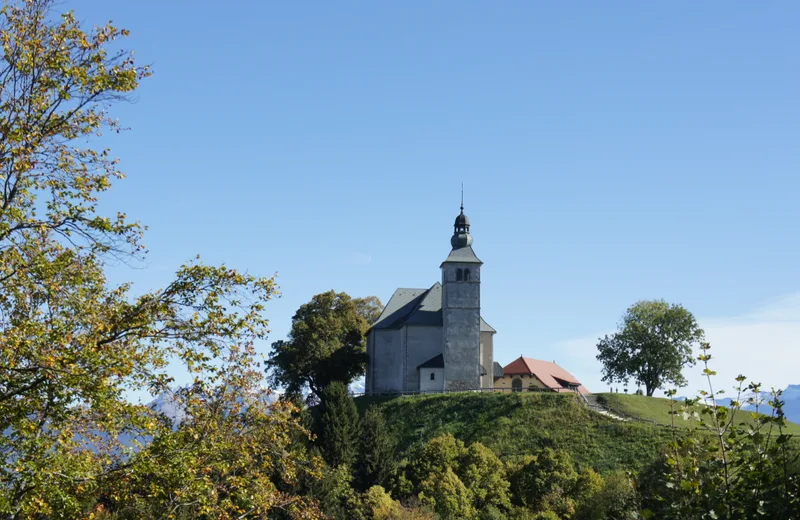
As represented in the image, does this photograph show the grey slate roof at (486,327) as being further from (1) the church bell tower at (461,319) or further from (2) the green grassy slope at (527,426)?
(2) the green grassy slope at (527,426)

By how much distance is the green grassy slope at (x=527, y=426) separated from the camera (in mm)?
51531

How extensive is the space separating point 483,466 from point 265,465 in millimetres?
28499

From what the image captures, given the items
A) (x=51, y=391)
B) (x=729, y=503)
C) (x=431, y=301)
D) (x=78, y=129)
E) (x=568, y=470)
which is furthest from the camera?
(x=431, y=301)

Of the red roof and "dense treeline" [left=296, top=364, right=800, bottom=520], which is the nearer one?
"dense treeline" [left=296, top=364, right=800, bottom=520]

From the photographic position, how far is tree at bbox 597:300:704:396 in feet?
241

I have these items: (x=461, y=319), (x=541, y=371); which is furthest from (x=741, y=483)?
(x=541, y=371)

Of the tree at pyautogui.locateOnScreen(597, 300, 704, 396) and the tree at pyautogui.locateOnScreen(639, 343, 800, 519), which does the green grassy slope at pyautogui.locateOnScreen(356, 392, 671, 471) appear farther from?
the tree at pyautogui.locateOnScreen(639, 343, 800, 519)

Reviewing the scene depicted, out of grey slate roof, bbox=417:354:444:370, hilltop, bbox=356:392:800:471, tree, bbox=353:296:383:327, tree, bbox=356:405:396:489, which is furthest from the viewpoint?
tree, bbox=353:296:383:327

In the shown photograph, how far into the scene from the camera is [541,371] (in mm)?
77375

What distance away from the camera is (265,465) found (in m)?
16.8

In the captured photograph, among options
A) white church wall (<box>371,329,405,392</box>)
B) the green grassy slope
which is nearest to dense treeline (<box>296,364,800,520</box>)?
the green grassy slope

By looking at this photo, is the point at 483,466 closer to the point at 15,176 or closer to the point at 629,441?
the point at 629,441

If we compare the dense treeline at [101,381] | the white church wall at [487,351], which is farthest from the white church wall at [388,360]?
the dense treeline at [101,381]

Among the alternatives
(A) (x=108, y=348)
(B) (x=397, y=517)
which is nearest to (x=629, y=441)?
(B) (x=397, y=517)
